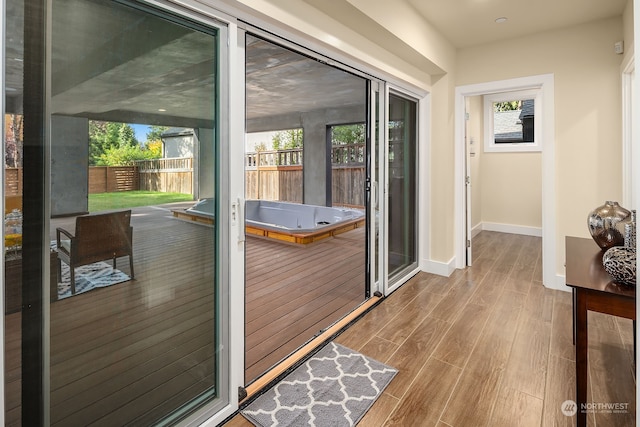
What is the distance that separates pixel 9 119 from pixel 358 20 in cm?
198

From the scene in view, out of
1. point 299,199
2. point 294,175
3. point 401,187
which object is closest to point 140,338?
point 401,187

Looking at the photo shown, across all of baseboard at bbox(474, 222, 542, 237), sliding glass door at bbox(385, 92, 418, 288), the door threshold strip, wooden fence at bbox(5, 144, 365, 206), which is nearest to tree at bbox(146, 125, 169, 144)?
the door threshold strip

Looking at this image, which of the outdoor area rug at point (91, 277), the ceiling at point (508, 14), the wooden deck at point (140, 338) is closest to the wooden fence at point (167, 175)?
the wooden deck at point (140, 338)

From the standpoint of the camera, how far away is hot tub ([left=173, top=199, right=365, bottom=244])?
5.41 meters

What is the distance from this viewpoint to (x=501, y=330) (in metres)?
2.56

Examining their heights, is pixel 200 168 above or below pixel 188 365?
above

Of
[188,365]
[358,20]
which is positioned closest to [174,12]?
[358,20]

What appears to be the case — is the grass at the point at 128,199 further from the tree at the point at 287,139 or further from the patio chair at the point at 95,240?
the tree at the point at 287,139

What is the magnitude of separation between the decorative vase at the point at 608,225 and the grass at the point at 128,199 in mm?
2325

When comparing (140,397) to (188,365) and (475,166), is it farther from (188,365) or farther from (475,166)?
(475,166)

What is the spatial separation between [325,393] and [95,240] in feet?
4.50

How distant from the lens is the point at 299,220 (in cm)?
745

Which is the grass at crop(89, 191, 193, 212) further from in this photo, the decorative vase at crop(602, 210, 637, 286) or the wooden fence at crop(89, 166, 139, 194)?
the decorative vase at crop(602, 210, 637, 286)

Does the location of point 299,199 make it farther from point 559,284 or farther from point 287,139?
point 559,284
